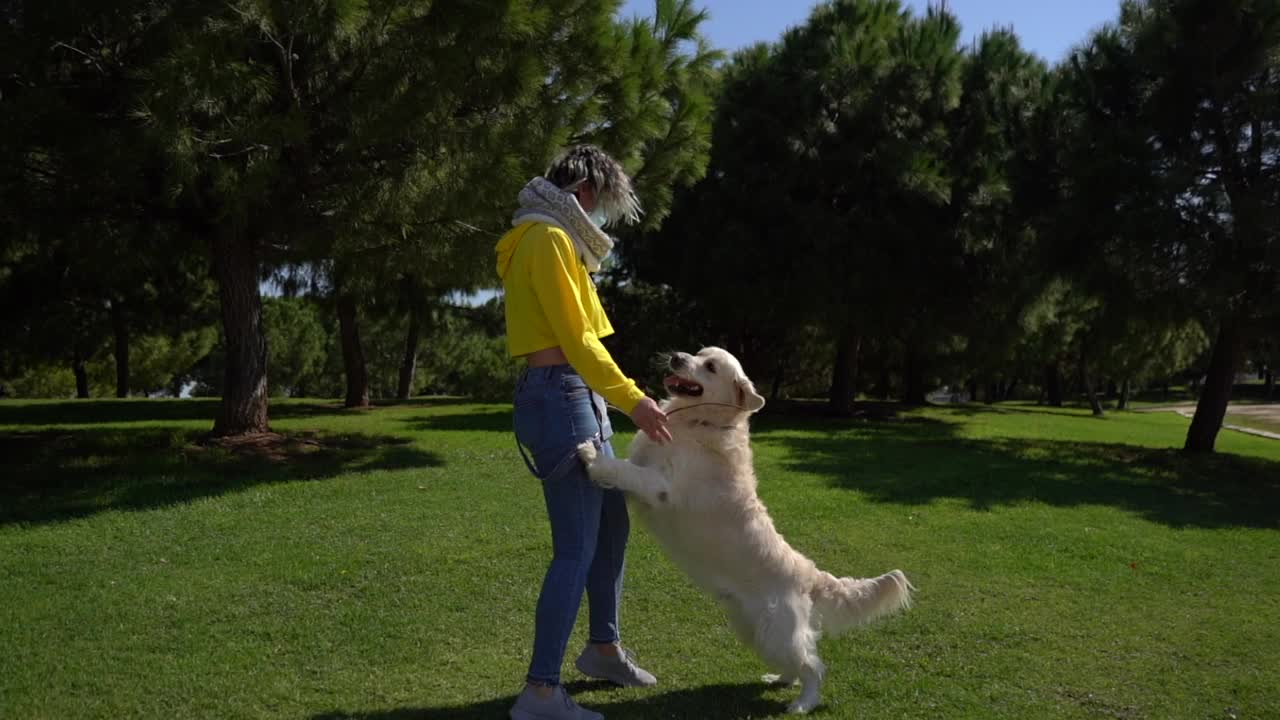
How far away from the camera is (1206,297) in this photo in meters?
11.9

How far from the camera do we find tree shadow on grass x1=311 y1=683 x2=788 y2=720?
3578mm

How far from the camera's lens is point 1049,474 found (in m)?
11.3

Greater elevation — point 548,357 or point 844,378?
point 844,378

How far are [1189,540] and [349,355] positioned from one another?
54.0ft

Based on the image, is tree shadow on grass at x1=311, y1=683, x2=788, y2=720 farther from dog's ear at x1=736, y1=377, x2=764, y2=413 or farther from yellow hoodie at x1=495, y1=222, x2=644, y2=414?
yellow hoodie at x1=495, y1=222, x2=644, y2=414

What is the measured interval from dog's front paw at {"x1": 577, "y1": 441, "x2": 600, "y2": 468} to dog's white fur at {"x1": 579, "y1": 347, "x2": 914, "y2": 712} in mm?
291

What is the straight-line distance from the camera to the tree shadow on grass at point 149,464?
25.9 ft

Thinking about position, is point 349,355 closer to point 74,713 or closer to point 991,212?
point 991,212

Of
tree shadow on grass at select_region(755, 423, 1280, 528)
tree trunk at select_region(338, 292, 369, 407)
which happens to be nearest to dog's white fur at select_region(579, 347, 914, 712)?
tree shadow on grass at select_region(755, 423, 1280, 528)

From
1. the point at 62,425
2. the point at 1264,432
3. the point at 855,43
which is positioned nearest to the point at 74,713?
the point at 62,425

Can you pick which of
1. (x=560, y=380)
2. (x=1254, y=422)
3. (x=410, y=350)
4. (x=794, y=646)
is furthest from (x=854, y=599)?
(x=1254, y=422)

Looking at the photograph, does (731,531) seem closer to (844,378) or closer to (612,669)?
(612,669)

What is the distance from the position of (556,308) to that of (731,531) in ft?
4.05

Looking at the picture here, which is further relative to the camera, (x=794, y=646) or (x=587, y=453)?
(x=794, y=646)
